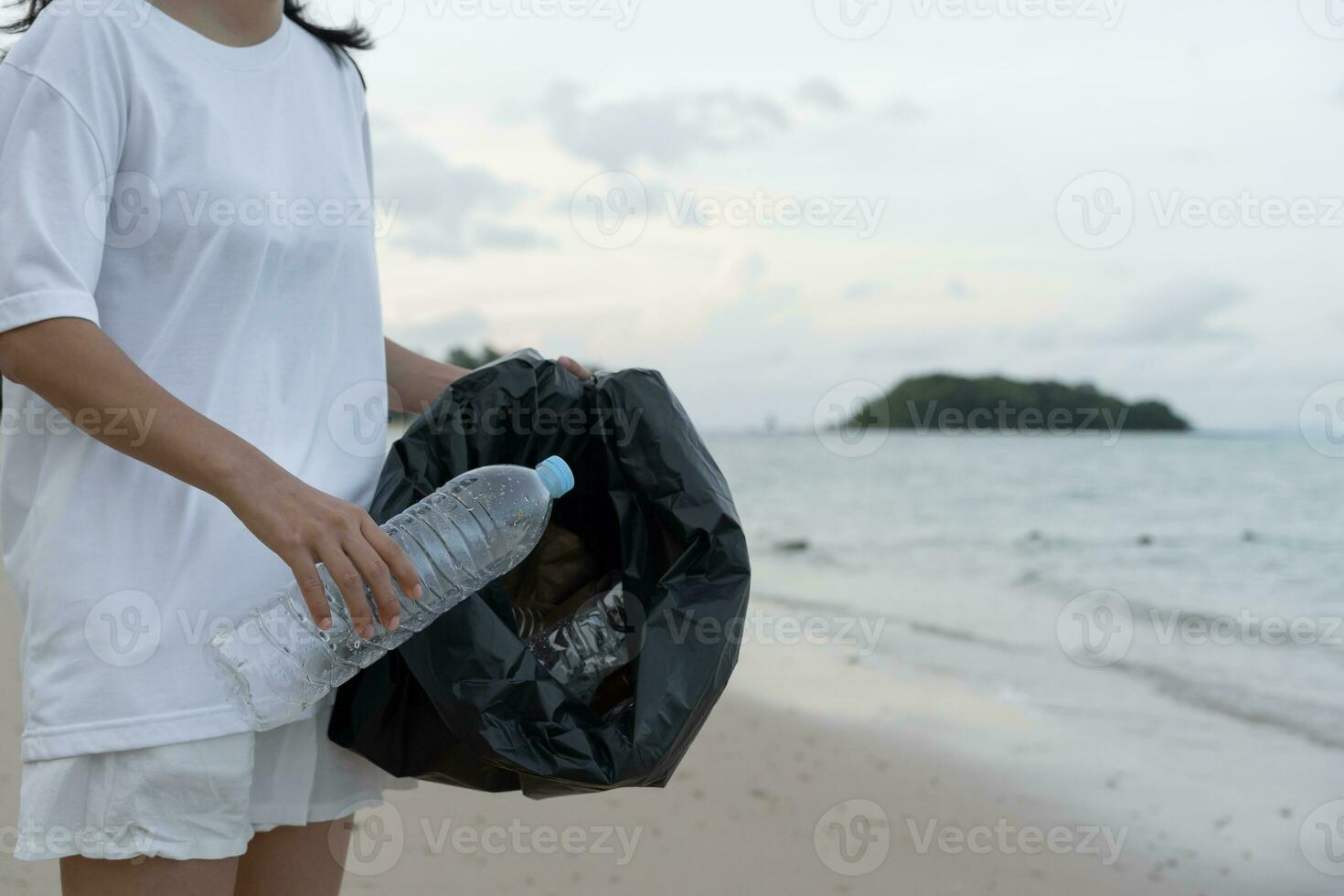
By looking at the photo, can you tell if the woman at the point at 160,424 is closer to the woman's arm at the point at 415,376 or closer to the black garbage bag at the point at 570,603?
the black garbage bag at the point at 570,603

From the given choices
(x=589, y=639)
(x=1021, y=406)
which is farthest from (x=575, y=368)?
(x=1021, y=406)

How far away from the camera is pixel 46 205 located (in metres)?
1.19

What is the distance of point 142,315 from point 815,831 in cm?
351

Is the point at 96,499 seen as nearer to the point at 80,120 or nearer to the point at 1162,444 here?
the point at 80,120

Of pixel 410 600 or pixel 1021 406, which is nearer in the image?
pixel 410 600

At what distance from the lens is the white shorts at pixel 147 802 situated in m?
1.25

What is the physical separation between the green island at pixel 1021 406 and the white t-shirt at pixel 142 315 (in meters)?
19.3

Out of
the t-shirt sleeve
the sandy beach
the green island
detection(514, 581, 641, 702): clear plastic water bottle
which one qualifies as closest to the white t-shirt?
the t-shirt sleeve

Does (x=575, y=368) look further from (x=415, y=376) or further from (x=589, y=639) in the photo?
(x=589, y=639)

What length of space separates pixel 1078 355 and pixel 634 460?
21.9 metres

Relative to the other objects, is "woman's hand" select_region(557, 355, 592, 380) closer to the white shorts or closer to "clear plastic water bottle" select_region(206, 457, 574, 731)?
"clear plastic water bottle" select_region(206, 457, 574, 731)

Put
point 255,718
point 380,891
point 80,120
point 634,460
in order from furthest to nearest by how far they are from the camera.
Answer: point 380,891
point 634,460
point 255,718
point 80,120

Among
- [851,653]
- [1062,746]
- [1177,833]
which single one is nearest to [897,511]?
[851,653]

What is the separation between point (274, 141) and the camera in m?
1.44
